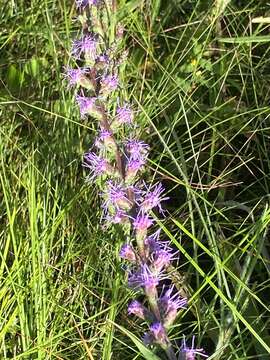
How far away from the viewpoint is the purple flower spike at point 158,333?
93 centimetres

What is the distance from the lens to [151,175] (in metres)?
1.38

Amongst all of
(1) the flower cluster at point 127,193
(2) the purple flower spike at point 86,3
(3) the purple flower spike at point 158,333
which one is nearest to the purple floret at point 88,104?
(1) the flower cluster at point 127,193

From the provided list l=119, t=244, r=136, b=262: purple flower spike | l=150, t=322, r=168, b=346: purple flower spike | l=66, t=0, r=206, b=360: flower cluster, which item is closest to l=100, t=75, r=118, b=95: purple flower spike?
l=66, t=0, r=206, b=360: flower cluster

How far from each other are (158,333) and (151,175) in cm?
50

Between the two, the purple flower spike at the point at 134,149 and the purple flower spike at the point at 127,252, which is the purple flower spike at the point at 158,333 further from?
the purple flower spike at the point at 134,149

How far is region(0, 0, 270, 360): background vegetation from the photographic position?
1.20 meters

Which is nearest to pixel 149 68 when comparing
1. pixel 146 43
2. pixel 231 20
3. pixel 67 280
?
pixel 146 43

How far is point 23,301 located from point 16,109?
500 mm

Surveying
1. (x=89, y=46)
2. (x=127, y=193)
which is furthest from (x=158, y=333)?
(x=89, y=46)

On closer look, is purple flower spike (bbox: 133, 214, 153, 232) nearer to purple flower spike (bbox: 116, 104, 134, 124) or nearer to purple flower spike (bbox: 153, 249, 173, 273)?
purple flower spike (bbox: 153, 249, 173, 273)

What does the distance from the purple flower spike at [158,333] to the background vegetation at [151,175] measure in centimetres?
13

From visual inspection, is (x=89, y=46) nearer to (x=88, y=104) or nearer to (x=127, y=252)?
(x=88, y=104)

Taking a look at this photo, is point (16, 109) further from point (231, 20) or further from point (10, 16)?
point (231, 20)

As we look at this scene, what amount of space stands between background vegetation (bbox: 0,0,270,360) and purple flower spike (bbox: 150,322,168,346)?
0.43 feet
